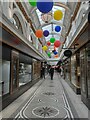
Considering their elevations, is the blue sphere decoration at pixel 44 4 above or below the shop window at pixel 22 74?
above

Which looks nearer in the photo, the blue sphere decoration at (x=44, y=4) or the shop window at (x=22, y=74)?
the blue sphere decoration at (x=44, y=4)

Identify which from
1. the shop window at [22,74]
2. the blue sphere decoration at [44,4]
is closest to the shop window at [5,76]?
the shop window at [22,74]

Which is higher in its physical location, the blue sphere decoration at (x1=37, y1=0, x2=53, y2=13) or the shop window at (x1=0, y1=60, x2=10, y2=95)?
the blue sphere decoration at (x1=37, y1=0, x2=53, y2=13)

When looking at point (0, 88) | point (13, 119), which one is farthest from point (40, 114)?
point (0, 88)

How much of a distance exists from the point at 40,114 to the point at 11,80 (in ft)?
7.28

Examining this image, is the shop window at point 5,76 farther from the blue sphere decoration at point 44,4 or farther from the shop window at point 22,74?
the blue sphere decoration at point 44,4

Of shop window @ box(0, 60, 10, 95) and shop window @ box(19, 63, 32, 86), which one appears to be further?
shop window @ box(19, 63, 32, 86)

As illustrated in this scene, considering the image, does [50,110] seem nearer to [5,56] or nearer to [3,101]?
[3,101]

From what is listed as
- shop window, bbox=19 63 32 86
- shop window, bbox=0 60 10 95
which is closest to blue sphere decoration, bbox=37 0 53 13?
shop window, bbox=0 60 10 95

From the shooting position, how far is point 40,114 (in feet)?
14.9

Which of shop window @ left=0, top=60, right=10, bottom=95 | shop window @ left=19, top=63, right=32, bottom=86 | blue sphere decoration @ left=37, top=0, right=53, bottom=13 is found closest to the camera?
blue sphere decoration @ left=37, top=0, right=53, bottom=13

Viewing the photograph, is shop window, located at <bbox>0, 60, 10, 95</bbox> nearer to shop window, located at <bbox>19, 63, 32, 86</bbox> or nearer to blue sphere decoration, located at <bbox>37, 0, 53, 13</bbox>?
shop window, located at <bbox>19, 63, 32, 86</bbox>

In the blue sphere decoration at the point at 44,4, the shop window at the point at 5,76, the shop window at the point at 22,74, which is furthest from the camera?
the shop window at the point at 22,74

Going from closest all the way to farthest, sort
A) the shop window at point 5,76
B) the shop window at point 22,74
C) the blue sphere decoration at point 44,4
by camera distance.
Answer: the blue sphere decoration at point 44,4, the shop window at point 5,76, the shop window at point 22,74
